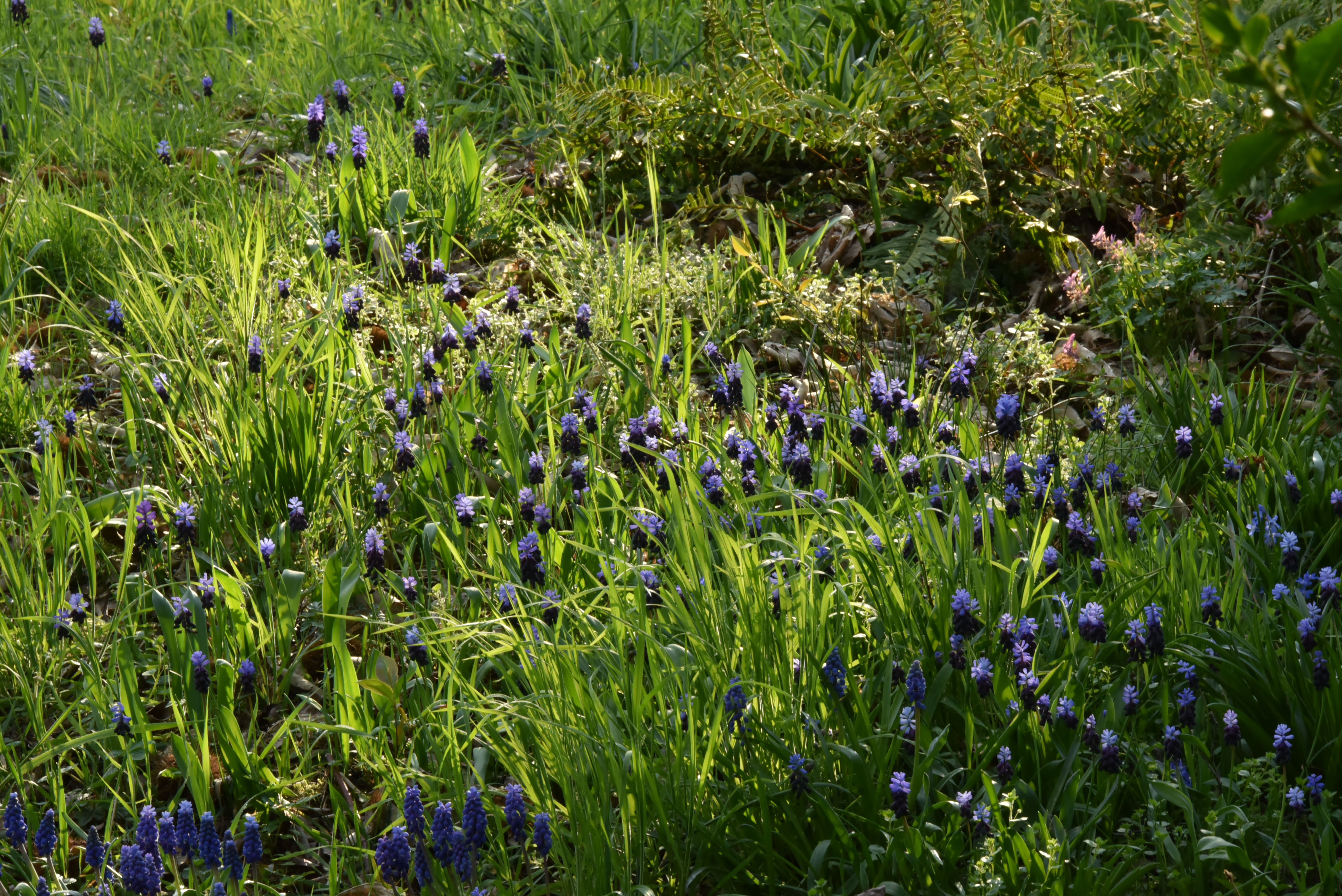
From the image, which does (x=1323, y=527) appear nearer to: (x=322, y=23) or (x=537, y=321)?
(x=537, y=321)

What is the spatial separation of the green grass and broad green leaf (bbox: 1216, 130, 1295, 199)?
3.74 feet

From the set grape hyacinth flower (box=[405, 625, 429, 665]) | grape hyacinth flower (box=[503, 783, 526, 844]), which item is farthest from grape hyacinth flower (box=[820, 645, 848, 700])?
grape hyacinth flower (box=[405, 625, 429, 665])

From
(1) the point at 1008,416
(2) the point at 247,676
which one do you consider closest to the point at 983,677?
(1) the point at 1008,416

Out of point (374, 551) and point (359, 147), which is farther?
point (359, 147)

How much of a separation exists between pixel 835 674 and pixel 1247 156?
1.26 meters

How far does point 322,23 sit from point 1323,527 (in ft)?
16.0

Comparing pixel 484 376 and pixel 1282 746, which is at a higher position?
pixel 484 376

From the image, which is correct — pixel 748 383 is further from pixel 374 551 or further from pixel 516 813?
pixel 516 813

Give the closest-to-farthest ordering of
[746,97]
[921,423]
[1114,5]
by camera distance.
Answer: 1. [921,423]
2. [746,97]
3. [1114,5]

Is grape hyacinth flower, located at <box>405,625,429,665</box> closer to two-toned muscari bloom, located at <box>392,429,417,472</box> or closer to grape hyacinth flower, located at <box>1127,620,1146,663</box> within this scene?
two-toned muscari bloom, located at <box>392,429,417,472</box>

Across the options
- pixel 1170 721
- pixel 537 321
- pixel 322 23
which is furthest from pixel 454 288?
pixel 322 23

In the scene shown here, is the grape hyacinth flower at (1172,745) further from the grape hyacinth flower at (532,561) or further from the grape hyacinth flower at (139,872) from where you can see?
the grape hyacinth flower at (139,872)

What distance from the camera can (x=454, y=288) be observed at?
3.23 meters

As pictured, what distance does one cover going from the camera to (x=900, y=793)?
1.73 meters
